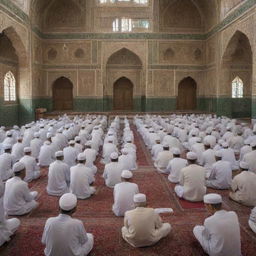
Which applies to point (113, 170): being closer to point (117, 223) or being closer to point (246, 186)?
point (117, 223)

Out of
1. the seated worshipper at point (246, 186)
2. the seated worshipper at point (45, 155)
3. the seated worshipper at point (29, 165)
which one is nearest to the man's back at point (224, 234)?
the seated worshipper at point (246, 186)

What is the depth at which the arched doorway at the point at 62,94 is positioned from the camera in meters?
24.0

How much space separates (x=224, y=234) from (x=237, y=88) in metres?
18.9

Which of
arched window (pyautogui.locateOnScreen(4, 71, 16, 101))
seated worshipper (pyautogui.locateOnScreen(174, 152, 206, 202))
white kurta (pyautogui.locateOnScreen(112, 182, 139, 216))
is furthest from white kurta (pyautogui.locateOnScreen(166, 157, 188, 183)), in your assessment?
arched window (pyautogui.locateOnScreen(4, 71, 16, 101))

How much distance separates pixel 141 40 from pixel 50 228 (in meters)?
20.5

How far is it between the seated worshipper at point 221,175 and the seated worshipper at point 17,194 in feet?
12.2

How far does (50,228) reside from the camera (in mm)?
3617

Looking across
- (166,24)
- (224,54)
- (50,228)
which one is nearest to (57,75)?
(166,24)

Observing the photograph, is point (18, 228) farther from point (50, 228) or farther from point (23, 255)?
point (50, 228)

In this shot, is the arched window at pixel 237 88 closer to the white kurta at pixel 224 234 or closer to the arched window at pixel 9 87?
the arched window at pixel 9 87

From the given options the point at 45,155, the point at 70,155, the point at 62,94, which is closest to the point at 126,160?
the point at 70,155

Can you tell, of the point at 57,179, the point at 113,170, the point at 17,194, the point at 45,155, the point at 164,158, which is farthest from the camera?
the point at 45,155

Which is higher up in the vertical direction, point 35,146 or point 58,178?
point 35,146

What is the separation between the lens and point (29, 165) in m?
7.26
